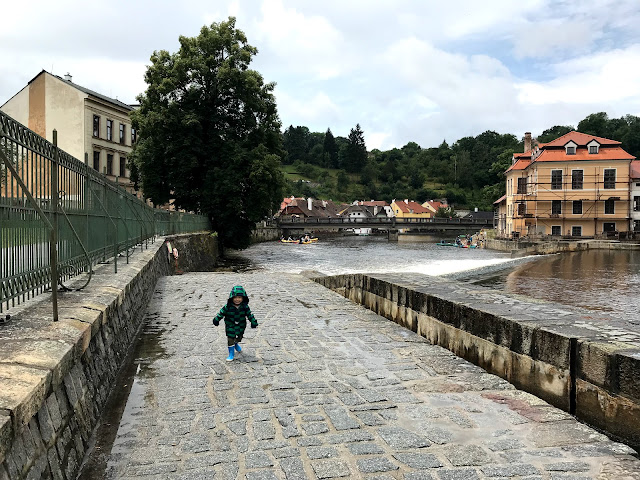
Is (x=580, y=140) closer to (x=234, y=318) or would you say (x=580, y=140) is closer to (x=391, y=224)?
(x=391, y=224)

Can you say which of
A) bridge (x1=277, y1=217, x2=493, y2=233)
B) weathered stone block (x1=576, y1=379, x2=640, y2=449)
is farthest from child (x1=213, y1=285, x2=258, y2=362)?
bridge (x1=277, y1=217, x2=493, y2=233)

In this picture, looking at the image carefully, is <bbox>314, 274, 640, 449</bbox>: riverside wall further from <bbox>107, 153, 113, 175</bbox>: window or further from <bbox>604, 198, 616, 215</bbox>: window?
<bbox>604, 198, 616, 215</bbox>: window

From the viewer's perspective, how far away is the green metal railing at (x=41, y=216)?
4449 millimetres

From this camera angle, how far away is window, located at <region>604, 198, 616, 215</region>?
2068 inches

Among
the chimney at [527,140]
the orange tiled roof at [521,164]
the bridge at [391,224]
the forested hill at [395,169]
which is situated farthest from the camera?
the forested hill at [395,169]

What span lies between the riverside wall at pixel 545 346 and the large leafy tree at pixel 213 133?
2611 centimetres

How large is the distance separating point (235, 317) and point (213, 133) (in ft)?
103

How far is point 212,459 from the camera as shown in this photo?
3742 millimetres

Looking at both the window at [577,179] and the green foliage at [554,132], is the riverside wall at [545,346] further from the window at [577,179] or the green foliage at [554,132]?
the green foliage at [554,132]

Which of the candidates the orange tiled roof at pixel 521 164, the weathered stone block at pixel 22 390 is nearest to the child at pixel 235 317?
the weathered stone block at pixel 22 390

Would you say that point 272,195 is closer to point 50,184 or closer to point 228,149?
point 228,149

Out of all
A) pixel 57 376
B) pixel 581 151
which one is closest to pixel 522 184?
pixel 581 151

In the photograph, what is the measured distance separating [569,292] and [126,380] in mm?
19881

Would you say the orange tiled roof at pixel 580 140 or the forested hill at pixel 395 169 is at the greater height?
the forested hill at pixel 395 169
